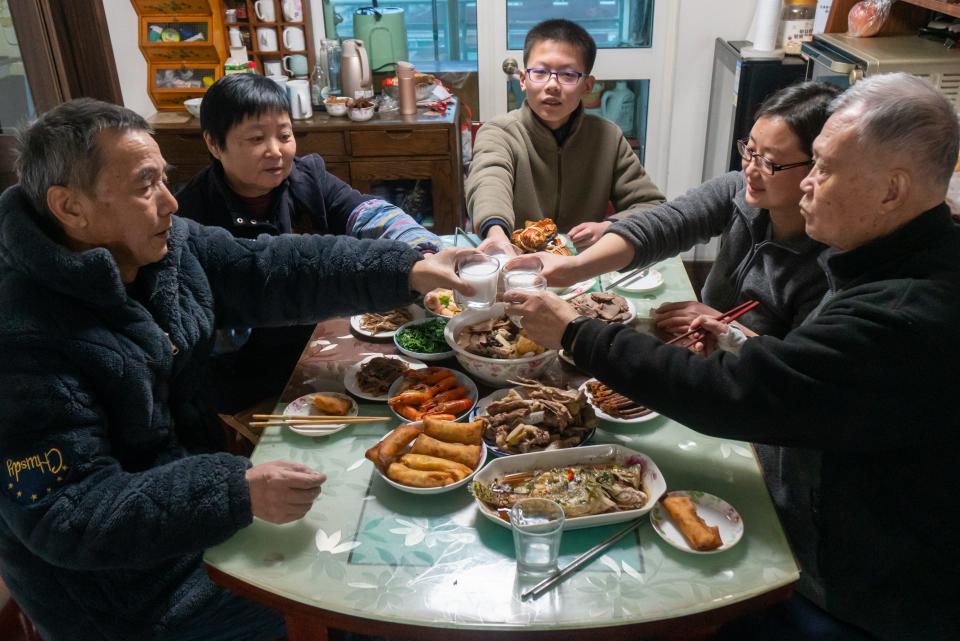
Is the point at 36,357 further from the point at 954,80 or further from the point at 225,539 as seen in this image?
the point at 954,80

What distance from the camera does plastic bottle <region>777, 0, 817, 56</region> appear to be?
3.49m

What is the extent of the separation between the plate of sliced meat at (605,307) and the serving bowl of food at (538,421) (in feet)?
1.20

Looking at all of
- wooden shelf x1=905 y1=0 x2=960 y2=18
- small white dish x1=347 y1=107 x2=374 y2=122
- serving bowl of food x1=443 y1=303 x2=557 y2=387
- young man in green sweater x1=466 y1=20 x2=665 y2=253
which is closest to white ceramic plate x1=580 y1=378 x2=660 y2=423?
serving bowl of food x1=443 y1=303 x2=557 y2=387

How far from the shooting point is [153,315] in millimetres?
1491

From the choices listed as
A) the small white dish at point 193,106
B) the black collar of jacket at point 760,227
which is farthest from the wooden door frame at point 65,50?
the black collar of jacket at point 760,227

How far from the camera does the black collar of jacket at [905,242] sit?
125 centimetres

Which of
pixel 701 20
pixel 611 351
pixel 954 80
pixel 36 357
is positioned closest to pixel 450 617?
pixel 611 351

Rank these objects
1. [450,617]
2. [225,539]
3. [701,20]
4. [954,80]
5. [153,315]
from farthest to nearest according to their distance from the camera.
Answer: [701,20] → [954,80] → [153,315] → [225,539] → [450,617]

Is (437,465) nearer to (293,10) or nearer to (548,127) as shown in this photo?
(548,127)

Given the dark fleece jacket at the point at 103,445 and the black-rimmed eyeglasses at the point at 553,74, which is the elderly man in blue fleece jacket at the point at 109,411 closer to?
the dark fleece jacket at the point at 103,445

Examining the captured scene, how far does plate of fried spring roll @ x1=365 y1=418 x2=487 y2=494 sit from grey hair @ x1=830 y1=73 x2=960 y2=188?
2.82 ft

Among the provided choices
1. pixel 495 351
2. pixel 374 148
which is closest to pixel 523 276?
pixel 495 351

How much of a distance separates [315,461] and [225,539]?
0.82 ft

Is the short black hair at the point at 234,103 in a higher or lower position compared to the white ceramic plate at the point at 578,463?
higher
